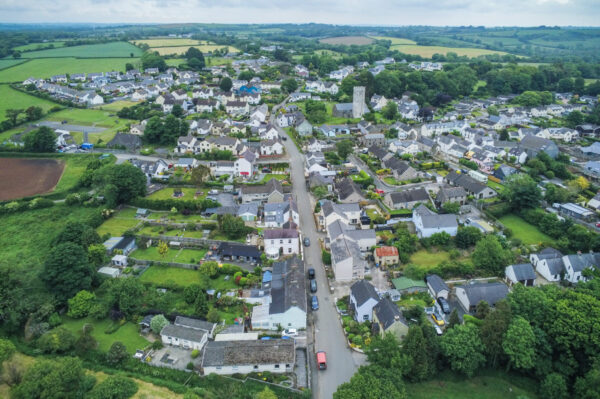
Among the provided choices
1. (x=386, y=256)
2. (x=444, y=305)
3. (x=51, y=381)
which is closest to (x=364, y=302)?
(x=444, y=305)

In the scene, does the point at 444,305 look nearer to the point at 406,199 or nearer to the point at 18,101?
the point at 406,199

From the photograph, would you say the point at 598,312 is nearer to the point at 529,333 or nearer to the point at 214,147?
the point at 529,333

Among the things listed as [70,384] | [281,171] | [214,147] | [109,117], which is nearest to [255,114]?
[214,147]

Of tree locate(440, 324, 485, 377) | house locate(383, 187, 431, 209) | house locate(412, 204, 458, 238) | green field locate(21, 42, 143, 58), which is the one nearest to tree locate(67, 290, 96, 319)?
tree locate(440, 324, 485, 377)

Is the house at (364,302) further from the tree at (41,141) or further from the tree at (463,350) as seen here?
the tree at (41,141)

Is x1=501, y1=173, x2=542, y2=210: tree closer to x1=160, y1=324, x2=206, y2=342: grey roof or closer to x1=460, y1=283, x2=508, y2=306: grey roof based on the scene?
x1=460, y1=283, x2=508, y2=306: grey roof
